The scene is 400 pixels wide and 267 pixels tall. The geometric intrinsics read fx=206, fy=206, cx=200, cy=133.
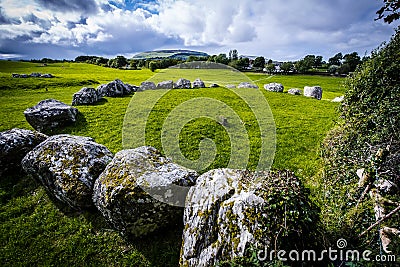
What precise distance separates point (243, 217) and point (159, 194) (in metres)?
2.37

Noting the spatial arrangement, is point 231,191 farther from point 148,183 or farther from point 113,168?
point 113,168

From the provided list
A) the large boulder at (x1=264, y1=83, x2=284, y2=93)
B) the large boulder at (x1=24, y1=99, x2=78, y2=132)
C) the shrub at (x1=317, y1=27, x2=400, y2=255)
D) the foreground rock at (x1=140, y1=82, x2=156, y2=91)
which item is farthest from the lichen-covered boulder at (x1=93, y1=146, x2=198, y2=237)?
the large boulder at (x1=264, y1=83, x2=284, y2=93)

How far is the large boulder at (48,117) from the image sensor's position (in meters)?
13.2

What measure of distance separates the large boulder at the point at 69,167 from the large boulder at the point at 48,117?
6836 millimetres

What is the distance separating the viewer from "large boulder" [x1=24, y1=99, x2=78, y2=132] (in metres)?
13.2

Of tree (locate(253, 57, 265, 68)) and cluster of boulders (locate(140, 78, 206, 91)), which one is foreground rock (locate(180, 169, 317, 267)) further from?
tree (locate(253, 57, 265, 68))

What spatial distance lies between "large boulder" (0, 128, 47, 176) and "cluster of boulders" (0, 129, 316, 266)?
0.10ft

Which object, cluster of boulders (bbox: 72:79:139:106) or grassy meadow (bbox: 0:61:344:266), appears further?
cluster of boulders (bbox: 72:79:139:106)

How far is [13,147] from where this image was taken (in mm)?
8328

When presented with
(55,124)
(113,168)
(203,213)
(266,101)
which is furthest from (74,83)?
(203,213)

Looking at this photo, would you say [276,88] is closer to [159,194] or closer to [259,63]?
[159,194]

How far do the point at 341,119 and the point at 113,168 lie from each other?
8.59 m

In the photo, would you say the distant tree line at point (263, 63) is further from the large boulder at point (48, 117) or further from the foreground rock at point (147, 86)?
the large boulder at point (48, 117)

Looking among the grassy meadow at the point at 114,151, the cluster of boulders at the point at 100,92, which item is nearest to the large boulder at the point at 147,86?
the cluster of boulders at the point at 100,92
